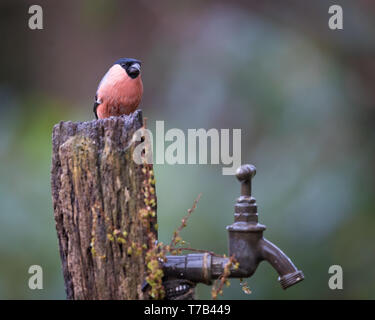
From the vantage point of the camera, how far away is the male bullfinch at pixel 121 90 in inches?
92.4

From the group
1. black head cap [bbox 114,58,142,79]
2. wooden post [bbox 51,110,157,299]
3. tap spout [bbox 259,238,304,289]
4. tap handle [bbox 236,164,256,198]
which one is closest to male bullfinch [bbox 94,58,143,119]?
black head cap [bbox 114,58,142,79]

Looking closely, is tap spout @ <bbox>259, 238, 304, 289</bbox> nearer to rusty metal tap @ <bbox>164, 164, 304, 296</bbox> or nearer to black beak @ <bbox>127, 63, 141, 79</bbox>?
rusty metal tap @ <bbox>164, 164, 304, 296</bbox>

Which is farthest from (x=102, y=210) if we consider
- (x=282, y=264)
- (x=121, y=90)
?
→ (x=121, y=90)

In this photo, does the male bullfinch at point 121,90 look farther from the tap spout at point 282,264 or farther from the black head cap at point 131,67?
the tap spout at point 282,264

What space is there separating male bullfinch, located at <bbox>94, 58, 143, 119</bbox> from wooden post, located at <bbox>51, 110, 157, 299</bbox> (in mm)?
545

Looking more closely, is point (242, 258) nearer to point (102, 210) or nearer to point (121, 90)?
point (102, 210)

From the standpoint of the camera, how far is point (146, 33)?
16.0 ft

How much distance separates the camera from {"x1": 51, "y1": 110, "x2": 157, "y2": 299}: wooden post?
1.74 metres

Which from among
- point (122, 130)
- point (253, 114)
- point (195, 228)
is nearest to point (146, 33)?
point (253, 114)

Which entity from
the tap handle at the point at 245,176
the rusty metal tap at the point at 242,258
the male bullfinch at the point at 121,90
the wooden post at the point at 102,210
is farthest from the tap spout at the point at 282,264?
the male bullfinch at the point at 121,90

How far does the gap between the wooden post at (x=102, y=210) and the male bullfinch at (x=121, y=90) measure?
21.4 inches

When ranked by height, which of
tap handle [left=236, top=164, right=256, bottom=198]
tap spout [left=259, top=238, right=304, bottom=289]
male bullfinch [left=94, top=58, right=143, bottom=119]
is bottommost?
tap spout [left=259, top=238, right=304, bottom=289]

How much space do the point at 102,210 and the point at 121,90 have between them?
0.76 metres

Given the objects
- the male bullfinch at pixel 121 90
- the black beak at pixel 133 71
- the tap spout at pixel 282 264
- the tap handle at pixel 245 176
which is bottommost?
the tap spout at pixel 282 264
